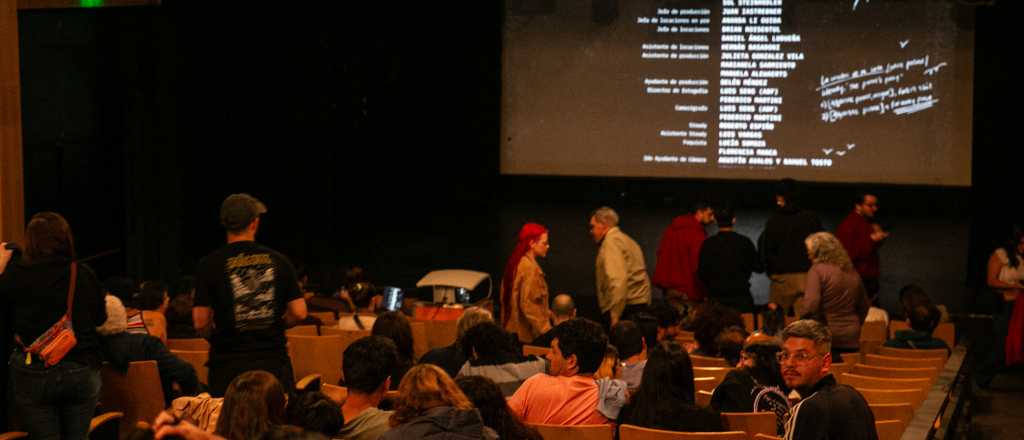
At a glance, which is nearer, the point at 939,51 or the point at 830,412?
the point at 830,412

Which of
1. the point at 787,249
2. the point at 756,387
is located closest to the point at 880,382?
the point at 756,387

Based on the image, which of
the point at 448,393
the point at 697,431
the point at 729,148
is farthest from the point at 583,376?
the point at 729,148

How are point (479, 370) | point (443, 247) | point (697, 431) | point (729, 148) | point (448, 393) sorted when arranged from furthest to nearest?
1. point (729, 148)
2. point (443, 247)
3. point (479, 370)
4. point (697, 431)
5. point (448, 393)

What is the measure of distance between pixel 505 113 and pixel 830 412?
40.1 ft

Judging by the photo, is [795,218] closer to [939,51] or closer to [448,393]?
[939,51]

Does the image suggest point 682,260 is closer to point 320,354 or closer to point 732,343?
point 732,343

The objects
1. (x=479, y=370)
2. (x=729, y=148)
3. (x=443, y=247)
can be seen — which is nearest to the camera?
(x=479, y=370)

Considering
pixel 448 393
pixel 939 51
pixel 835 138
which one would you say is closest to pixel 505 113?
pixel 835 138

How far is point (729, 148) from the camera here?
14.7 metres

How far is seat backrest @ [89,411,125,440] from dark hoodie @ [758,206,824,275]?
19.9 ft

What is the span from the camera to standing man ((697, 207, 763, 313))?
9172 millimetres

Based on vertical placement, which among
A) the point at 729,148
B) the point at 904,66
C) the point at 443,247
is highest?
the point at 904,66

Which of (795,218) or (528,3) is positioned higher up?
(528,3)

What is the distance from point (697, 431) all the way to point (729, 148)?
10.7 meters
